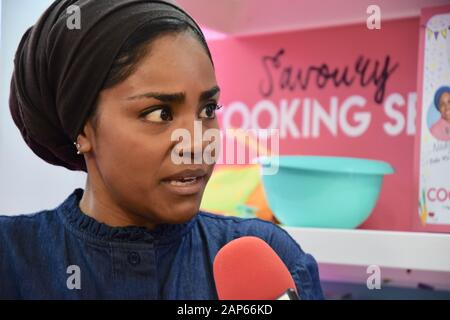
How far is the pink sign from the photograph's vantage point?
3.37 feet

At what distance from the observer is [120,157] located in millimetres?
599

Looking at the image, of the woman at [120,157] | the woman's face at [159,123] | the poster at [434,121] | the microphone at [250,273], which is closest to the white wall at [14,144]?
the woman at [120,157]

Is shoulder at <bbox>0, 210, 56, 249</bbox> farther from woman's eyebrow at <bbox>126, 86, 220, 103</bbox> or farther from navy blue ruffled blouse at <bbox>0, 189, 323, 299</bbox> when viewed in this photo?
woman's eyebrow at <bbox>126, 86, 220, 103</bbox>

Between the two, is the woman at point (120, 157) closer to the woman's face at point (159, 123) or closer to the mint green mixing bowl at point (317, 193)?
the woman's face at point (159, 123)

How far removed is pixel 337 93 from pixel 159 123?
22.8 inches

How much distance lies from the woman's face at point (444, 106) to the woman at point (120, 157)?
1.07 ft

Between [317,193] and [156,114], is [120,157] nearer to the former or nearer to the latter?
[156,114]

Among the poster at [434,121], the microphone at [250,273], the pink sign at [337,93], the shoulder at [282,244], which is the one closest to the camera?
the microphone at [250,273]

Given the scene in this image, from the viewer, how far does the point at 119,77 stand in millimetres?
584

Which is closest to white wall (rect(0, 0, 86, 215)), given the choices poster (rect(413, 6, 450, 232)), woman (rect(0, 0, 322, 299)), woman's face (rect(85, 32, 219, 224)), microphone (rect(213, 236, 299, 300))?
woman (rect(0, 0, 322, 299))

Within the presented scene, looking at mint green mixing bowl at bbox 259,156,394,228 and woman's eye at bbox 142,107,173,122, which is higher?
woman's eye at bbox 142,107,173,122

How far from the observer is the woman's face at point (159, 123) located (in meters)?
0.58

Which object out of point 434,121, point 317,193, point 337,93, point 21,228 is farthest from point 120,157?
point 337,93
